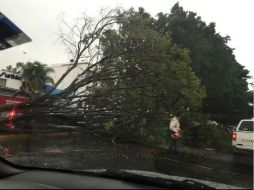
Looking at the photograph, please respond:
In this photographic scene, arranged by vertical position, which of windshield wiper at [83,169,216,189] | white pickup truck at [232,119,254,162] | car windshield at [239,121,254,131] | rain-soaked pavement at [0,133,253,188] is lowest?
windshield wiper at [83,169,216,189]

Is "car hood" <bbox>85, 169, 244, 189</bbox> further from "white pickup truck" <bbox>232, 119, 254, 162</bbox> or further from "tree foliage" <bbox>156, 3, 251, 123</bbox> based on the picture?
"tree foliage" <bbox>156, 3, 251, 123</bbox>

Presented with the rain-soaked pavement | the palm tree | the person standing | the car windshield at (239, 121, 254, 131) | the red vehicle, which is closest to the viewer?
the car windshield at (239, 121, 254, 131)

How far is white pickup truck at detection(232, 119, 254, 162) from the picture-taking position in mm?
2332

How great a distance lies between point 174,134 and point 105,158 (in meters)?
0.66

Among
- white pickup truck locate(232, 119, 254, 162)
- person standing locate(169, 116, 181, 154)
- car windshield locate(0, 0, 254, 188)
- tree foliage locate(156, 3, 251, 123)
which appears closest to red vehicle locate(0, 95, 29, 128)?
car windshield locate(0, 0, 254, 188)

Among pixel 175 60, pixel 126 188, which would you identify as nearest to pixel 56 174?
pixel 126 188

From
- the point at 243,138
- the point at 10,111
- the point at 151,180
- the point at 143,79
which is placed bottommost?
the point at 151,180

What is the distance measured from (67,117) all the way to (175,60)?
4.15 feet

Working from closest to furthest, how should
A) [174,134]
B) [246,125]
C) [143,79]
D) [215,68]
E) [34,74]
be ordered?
[246,125] < [215,68] < [174,134] < [143,79] < [34,74]

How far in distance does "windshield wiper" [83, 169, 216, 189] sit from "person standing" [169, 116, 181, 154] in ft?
1.24

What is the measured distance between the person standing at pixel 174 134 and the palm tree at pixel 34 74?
1.29 meters

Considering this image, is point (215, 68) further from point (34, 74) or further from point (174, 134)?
point (34, 74)

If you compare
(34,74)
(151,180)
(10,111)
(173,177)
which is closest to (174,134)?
(173,177)

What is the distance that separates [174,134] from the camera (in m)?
2.84
